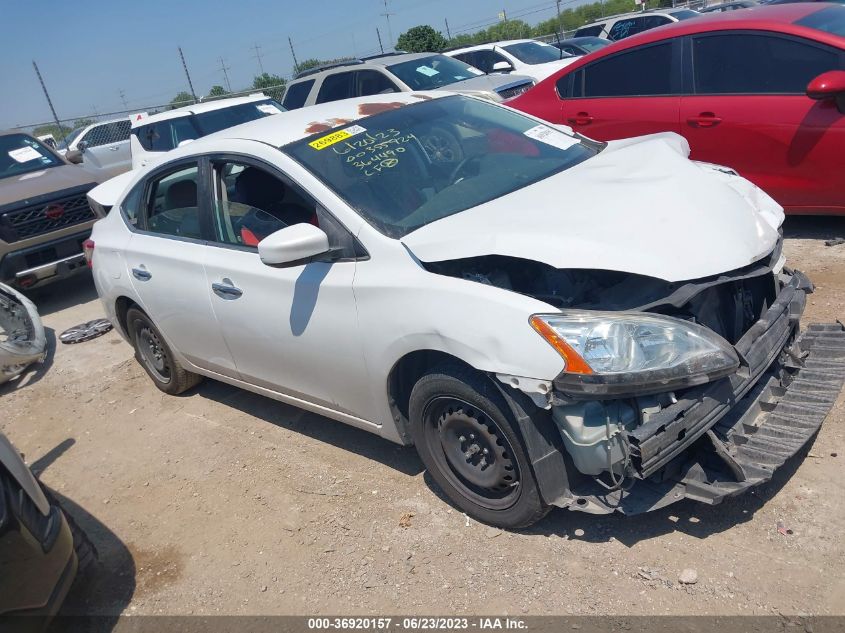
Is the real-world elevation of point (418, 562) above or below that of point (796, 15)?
below

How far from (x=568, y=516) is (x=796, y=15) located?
4.37m

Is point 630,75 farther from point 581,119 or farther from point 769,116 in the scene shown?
point 769,116

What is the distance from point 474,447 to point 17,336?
5.32 metres

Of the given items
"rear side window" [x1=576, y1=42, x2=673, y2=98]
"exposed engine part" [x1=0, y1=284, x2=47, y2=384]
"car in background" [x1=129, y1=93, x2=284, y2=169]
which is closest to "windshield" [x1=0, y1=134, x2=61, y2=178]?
"car in background" [x1=129, y1=93, x2=284, y2=169]

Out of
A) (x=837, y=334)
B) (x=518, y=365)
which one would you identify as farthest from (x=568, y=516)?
(x=837, y=334)

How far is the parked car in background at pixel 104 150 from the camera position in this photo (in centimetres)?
1000

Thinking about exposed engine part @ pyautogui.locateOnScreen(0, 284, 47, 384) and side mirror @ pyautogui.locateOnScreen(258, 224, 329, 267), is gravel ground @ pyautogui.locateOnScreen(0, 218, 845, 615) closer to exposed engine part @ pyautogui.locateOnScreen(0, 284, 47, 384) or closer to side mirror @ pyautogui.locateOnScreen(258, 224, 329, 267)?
side mirror @ pyautogui.locateOnScreen(258, 224, 329, 267)

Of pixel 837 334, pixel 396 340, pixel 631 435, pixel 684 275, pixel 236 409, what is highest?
pixel 684 275

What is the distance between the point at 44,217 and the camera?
26.7ft

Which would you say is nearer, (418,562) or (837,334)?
(418,562)

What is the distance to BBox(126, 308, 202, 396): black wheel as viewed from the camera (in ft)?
16.5

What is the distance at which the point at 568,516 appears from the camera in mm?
3186

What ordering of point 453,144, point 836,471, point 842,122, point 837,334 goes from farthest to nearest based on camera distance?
point 842,122 < point 453,144 < point 837,334 < point 836,471

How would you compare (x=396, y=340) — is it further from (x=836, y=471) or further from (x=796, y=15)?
(x=796, y=15)
